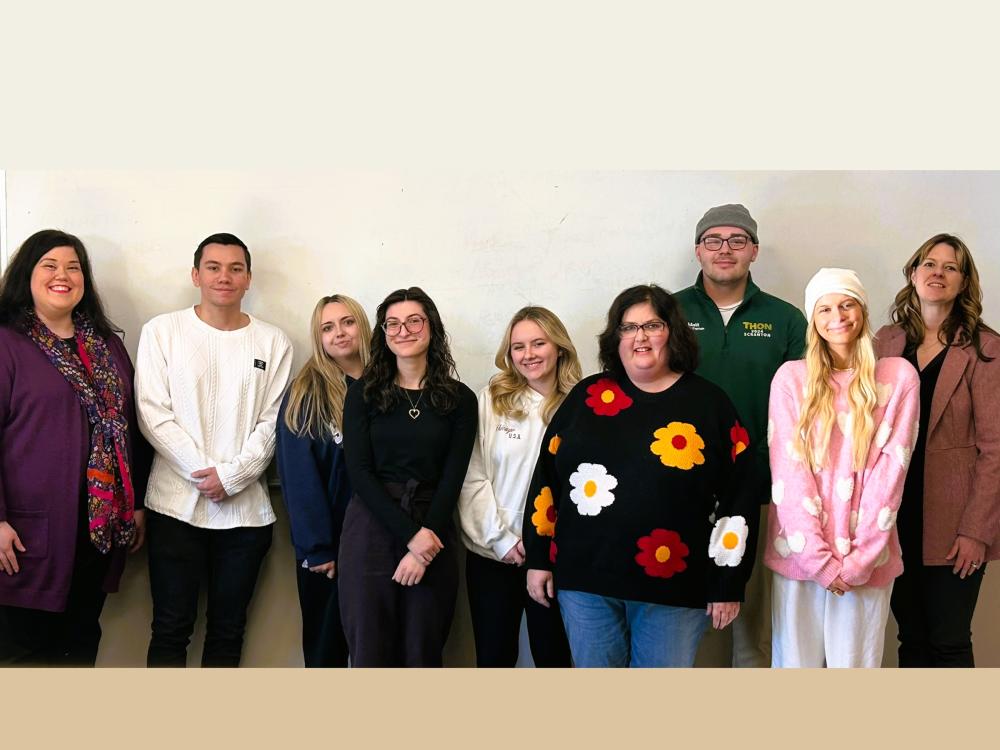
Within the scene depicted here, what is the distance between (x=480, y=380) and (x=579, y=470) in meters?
1.19

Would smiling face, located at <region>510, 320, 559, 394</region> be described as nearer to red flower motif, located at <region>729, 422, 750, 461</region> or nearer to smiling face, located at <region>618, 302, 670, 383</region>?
smiling face, located at <region>618, 302, 670, 383</region>

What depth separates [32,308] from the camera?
3195 mm

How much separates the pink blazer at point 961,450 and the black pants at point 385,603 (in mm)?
1745

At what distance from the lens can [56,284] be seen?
3.17 metres

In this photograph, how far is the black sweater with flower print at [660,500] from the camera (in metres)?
2.50

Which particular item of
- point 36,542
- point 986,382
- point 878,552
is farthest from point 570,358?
point 36,542

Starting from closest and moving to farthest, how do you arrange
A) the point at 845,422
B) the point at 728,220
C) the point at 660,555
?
the point at 660,555 < the point at 845,422 < the point at 728,220

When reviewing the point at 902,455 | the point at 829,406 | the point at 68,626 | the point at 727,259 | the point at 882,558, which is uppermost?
the point at 727,259

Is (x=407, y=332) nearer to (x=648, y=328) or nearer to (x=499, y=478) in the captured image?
(x=499, y=478)

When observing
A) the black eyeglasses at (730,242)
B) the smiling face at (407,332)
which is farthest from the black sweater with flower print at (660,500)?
the black eyeglasses at (730,242)

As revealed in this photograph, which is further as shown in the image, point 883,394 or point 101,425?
point 101,425

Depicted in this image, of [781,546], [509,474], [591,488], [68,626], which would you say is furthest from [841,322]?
[68,626]

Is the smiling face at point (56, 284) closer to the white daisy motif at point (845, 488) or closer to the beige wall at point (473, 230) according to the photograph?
the beige wall at point (473, 230)

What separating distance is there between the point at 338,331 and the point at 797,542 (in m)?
1.82
